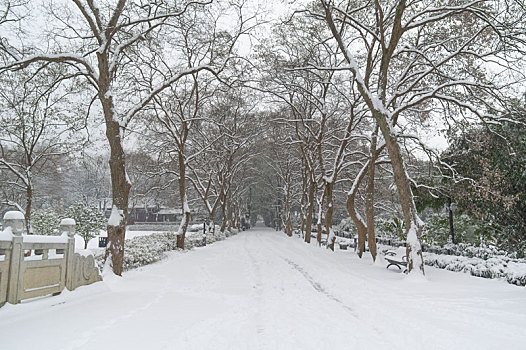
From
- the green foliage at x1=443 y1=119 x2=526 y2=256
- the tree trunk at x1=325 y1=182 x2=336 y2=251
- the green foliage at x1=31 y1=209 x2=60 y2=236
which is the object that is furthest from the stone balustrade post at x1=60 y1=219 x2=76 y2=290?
the green foliage at x1=31 y1=209 x2=60 y2=236

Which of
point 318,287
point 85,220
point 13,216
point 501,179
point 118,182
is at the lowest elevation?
point 318,287

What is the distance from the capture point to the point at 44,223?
2562 centimetres

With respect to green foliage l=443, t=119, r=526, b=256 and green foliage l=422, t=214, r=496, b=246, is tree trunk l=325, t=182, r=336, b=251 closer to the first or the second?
green foliage l=422, t=214, r=496, b=246

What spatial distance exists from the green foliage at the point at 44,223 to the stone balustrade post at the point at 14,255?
2283 cm

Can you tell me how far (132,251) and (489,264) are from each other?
12.1 metres

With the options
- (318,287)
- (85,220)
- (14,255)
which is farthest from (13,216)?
(85,220)

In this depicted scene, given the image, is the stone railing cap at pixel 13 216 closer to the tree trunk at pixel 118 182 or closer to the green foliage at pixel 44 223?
the tree trunk at pixel 118 182

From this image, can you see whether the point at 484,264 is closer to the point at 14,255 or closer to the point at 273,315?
the point at 273,315

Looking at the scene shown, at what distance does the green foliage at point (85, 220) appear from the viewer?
2527 centimetres

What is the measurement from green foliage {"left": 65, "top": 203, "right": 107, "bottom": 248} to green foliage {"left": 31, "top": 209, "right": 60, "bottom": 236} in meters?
1.21

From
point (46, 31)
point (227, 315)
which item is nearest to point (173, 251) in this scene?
point (46, 31)

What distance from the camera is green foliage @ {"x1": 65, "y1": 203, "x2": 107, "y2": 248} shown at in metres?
25.3

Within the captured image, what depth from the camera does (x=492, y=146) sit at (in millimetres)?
13227

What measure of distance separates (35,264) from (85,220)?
2135 cm
